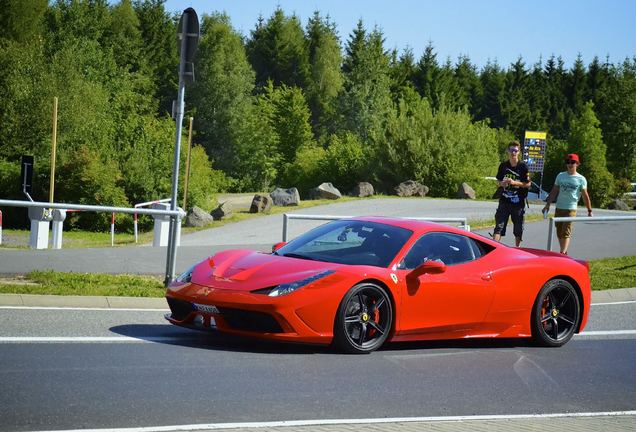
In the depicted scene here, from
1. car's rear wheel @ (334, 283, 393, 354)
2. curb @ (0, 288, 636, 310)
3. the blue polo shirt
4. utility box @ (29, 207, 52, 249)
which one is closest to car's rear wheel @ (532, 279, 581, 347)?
car's rear wheel @ (334, 283, 393, 354)

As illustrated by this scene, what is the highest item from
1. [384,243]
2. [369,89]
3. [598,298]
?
[369,89]

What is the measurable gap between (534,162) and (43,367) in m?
46.9

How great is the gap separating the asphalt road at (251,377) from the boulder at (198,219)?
2879cm

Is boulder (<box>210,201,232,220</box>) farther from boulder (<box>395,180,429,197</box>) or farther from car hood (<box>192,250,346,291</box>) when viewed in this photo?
car hood (<box>192,250,346,291</box>)

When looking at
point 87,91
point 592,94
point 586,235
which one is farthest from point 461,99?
point 586,235

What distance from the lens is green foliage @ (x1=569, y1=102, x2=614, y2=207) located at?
6356cm

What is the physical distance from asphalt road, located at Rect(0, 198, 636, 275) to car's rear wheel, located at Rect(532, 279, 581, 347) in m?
6.20

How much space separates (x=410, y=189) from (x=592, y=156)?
2439 centimetres

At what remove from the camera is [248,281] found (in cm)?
947

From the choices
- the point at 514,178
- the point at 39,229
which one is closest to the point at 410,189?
the point at 39,229

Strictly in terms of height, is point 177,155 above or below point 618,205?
above

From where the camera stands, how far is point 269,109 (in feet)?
312

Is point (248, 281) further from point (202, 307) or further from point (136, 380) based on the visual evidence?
point (136, 380)

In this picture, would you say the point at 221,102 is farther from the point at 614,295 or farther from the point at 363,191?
the point at 614,295
